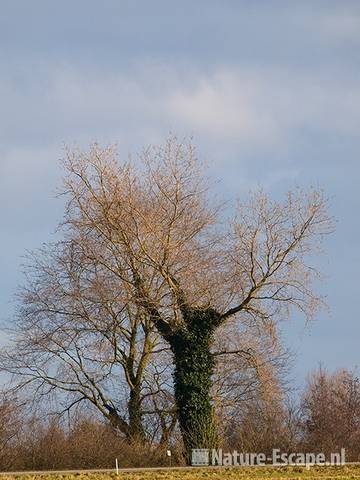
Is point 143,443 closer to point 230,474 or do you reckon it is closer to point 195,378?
point 195,378

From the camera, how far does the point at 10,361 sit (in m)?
35.9

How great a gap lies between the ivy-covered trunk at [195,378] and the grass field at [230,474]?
4924mm

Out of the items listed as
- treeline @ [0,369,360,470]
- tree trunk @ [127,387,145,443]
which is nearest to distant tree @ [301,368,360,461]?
treeline @ [0,369,360,470]

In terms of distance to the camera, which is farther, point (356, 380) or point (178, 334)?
point (356, 380)

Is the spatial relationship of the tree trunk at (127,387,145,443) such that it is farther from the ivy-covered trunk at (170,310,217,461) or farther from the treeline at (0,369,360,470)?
the ivy-covered trunk at (170,310,217,461)

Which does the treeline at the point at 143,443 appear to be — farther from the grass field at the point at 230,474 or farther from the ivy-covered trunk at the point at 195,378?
the grass field at the point at 230,474

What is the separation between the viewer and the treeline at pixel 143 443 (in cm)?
2766

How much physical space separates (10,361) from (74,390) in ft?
9.10

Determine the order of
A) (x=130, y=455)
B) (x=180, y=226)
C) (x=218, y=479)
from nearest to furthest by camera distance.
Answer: (x=218, y=479) < (x=130, y=455) < (x=180, y=226)

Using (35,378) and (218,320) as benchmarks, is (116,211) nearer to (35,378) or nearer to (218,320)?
(218,320)

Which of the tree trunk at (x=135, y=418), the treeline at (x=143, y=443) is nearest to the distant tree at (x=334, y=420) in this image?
the treeline at (x=143, y=443)

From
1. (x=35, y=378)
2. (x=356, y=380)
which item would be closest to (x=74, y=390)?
(x=35, y=378)

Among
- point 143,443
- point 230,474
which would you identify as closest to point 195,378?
point 143,443

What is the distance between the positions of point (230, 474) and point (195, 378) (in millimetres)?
7345
